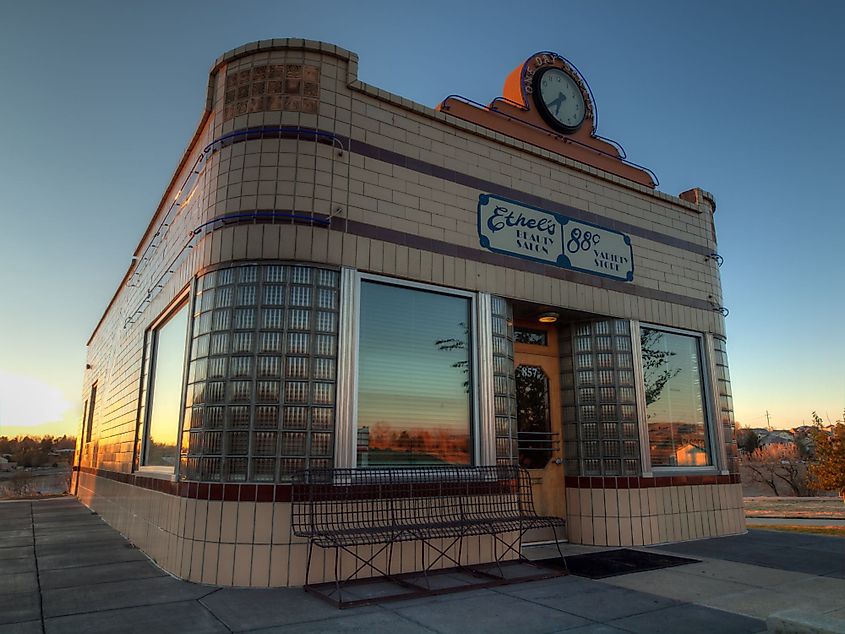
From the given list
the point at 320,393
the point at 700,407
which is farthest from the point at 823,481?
the point at 320,393

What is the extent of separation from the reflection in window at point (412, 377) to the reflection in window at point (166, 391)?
98.5 inches

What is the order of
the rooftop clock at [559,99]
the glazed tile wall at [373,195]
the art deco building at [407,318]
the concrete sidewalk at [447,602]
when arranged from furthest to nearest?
1. the rooftop clock at [559,99]
2. the glazed tile wall at [373,195]
3. the art deco building at [407,318]
4. the concrete sidewalk at [447,602]

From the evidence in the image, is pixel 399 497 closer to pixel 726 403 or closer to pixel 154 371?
pixel 154 371

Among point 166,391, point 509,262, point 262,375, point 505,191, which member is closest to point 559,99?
point 505,191

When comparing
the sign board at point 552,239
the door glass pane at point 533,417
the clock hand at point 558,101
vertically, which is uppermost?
the clock hand at point 558,101

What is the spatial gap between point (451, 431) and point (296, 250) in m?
3.04

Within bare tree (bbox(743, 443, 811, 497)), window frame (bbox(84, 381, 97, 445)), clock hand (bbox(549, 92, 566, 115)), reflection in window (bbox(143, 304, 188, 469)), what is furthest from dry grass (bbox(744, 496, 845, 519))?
window frame (bbox(84, 381, 97, 445))

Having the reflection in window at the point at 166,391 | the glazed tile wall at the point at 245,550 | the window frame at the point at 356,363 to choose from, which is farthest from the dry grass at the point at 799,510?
the reflection in window at the point at 166,391

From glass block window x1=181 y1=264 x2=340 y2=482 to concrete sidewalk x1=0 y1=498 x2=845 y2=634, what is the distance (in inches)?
51.1

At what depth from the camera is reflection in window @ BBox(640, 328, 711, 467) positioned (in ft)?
31.6

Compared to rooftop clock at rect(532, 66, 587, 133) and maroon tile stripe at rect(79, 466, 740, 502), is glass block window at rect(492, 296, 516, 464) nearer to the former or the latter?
maroon tile stripe at rect(79, 466, 740, 502)

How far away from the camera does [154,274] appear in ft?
33.8

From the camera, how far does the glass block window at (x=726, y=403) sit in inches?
404

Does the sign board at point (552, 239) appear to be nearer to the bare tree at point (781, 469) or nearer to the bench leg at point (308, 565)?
the bench leg at point (308, 565)
